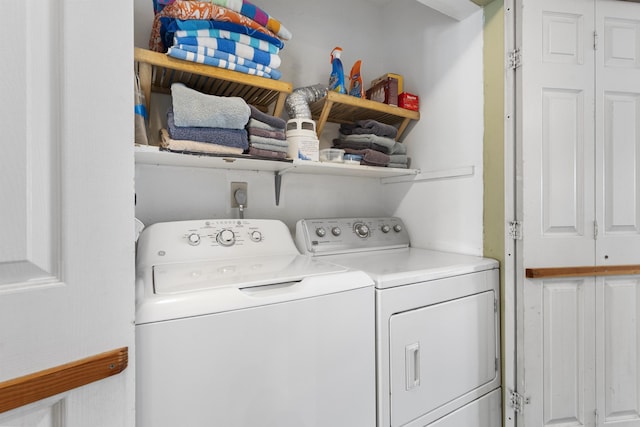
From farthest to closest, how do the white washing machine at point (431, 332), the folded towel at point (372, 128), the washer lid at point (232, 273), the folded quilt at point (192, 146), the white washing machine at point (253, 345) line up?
the folded towel at point (372, 128), the folded quilt at point (192, 146), the white washing machine at point (431, 332), the washer lid at point (232, 273), the white washing machine at point (253, 345)

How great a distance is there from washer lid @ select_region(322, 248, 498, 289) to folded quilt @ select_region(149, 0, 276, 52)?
1134 millimetres

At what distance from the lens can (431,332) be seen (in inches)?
47.5

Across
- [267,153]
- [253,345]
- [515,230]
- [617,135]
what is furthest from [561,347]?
[267,153]

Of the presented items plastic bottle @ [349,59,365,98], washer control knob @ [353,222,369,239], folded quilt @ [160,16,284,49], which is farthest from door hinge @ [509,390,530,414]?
folded quilt @ [160,16,284,49]

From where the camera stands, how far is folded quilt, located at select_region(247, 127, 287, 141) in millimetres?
1370

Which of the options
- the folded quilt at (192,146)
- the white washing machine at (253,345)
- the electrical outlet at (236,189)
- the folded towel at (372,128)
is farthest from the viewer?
the folded towel at (372,128)

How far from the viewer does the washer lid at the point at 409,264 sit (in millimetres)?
1145

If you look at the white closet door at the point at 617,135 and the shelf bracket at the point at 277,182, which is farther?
the shelf bracket at the point at 277,182

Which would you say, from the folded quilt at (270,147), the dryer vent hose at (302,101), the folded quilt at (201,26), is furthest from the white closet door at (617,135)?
the folded quilt at (201,26)

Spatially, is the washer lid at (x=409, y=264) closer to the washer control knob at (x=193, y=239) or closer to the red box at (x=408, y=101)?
the washer control knob at (x=193, y=239)

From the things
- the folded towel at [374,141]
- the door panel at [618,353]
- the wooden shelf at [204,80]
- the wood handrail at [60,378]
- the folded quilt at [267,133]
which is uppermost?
the wooden shelf at [204,80]

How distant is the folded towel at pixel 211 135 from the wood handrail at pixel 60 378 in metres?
0.84

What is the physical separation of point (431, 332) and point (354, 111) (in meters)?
1.29

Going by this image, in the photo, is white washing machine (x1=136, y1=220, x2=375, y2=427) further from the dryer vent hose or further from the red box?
the red box
